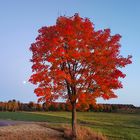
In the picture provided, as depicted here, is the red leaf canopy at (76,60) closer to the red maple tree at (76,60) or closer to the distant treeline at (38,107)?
the red maple tree at (76,60)

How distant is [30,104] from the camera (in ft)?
383

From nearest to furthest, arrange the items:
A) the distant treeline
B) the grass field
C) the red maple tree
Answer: the red maple tree → the grass field → the distant treeline

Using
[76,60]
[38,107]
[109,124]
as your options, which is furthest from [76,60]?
[38,107]

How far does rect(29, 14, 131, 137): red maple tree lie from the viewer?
99.2 feet

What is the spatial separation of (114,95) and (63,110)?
79.1 metres

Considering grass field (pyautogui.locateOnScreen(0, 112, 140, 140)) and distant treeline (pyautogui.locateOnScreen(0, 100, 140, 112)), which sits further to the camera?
distant treeline (pyautogui.locateOnScreen(0, 100, 140, 112))

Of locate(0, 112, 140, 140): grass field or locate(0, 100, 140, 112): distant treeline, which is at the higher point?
locate(0, 100, 140, 112): distant treeline

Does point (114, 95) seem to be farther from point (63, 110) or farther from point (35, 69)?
point (63, 110)

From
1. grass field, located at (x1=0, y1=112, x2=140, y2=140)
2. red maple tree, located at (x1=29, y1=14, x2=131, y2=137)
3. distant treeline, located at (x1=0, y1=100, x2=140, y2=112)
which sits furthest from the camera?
distant treeline, located at (x1=0, y1=100, x2=140, y2=112)

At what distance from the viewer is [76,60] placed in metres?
31.2

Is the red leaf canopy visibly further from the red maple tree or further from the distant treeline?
the distant treeline

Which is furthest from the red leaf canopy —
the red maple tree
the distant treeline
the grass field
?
the distant treeline

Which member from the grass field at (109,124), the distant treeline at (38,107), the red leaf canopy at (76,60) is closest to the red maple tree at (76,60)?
the red leaf canopy at (76,60)

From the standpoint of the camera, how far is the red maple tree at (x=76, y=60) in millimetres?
30250
